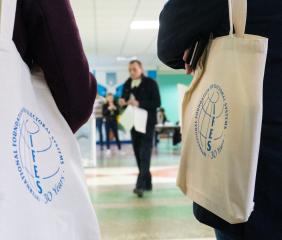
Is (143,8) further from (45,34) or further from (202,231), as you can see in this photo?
(45,34)

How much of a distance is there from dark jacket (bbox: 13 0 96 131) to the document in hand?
3.26 metres

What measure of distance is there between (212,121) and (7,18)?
1.46ft

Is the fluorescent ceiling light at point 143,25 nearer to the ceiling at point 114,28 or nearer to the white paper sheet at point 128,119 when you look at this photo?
the ceiling at point 114,28


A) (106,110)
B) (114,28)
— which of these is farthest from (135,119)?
(106,110)

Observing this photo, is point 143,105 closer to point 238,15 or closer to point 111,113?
point 238,15

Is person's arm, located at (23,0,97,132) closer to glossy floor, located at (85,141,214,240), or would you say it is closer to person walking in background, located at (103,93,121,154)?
glossy floor, located at (85,141,214,240)

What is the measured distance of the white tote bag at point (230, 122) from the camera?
29.8 inches

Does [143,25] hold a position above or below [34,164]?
above

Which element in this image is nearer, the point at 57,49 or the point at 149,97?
the point at 57,49

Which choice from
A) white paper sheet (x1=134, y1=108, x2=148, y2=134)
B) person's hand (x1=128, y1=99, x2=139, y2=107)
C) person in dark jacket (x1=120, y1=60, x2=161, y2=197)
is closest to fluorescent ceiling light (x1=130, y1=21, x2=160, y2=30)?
person in dark jacket (x1=120, y1=60, x2=161, y2=197)

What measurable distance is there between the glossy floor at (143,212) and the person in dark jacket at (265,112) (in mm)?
Answer: 1831

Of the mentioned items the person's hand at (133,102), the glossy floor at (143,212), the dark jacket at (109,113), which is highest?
the person's hand at (133,102)

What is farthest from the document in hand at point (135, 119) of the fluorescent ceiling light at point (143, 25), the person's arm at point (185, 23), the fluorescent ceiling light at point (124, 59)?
the fluorescent ceiling light at point (124, 59)

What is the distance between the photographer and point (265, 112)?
0.83 metres
